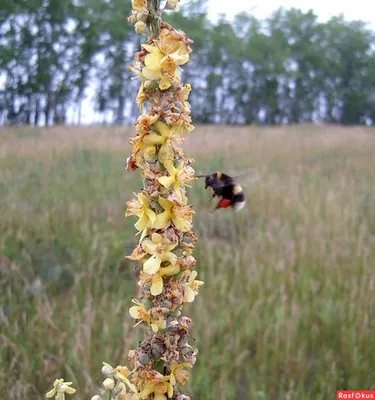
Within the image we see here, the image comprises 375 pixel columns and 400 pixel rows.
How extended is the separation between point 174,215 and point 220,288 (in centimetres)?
287

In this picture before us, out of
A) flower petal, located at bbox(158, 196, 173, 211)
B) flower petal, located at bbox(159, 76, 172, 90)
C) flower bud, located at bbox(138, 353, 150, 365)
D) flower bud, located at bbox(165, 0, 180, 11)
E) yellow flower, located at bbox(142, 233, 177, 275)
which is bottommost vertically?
flower bud, located at bbox(138, 353, 150, 365)

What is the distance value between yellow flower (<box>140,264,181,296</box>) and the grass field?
26.7 inches

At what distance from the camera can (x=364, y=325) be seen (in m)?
2.88

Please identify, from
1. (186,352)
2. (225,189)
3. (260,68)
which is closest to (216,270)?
(225,189)

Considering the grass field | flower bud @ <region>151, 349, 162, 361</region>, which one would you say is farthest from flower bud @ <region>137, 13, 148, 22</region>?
the grass field

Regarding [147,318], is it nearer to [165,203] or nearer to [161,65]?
[165,203]

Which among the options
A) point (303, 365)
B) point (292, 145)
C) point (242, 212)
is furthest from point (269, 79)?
point (303, 365)

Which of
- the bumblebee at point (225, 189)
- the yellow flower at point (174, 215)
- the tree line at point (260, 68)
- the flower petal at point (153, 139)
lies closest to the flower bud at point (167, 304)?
the yellow flower at point (174, 215)

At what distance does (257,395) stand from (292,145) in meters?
8.82

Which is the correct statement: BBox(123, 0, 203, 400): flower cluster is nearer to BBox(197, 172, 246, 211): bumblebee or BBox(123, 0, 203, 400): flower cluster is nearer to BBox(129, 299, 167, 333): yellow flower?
BBox(129, 299, 167, 333): yellow flower

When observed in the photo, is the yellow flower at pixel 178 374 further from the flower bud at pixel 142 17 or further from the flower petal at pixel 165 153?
the flower bud at pixel 142 17

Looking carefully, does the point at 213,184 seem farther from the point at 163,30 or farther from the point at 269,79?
the point at 269,79

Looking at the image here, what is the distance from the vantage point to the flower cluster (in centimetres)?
72

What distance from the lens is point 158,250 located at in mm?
715
